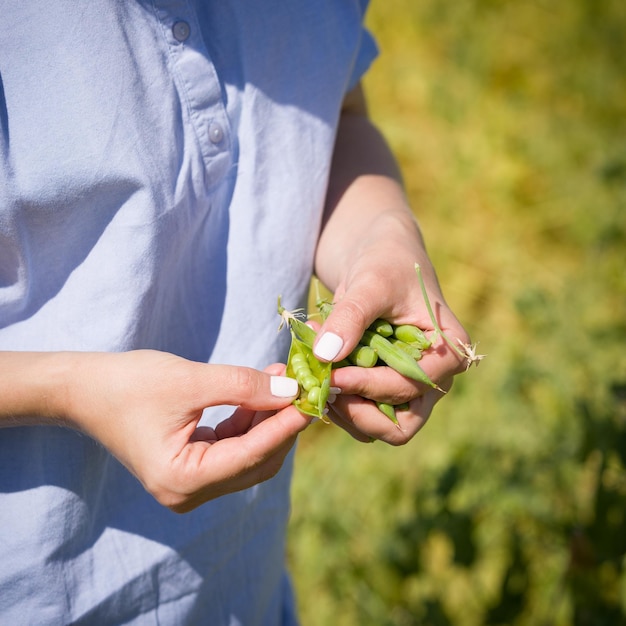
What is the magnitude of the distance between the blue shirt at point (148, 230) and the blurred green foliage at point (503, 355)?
1.08 m

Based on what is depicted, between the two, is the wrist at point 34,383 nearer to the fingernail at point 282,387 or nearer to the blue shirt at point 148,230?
the blue shirt at point 148,230

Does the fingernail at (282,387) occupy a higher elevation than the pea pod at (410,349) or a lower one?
higher

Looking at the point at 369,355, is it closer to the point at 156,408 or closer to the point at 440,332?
the point at 440,332

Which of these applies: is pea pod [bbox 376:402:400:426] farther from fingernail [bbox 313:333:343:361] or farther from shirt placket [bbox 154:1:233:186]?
shirt placket [bbox 154:1:233:186]

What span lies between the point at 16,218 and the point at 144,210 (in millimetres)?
201

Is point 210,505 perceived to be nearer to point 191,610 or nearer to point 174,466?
point 191,610

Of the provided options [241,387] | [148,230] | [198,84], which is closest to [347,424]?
[241,387]

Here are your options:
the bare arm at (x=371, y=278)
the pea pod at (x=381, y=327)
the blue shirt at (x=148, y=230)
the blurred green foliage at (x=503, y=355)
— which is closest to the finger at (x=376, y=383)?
the bare arm at (x=371, y=278)

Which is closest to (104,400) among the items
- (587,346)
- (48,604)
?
(48,604)

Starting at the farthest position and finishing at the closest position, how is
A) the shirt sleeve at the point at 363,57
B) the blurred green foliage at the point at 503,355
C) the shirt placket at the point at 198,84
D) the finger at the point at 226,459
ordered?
the blurred green foliage at the point at 503,355 < the shirt sleeve at the point at 363,57 < the shirt placket at the point at 198,84 < the finger at the point at 226,459

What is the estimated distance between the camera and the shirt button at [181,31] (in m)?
1.17

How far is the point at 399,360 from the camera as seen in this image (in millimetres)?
1224

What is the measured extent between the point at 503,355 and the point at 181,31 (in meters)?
2.48

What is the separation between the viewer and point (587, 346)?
3.00 meters
